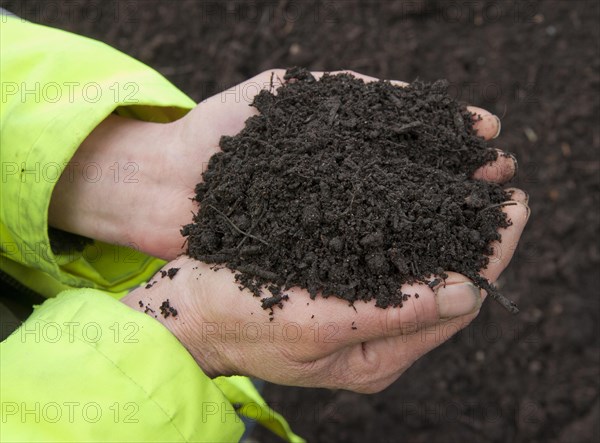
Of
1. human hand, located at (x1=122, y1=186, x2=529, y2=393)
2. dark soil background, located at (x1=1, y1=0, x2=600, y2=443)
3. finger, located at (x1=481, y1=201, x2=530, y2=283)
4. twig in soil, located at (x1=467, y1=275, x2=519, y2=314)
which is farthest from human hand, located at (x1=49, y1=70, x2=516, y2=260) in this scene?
dark soil background, located at (x1=1, y1=0, x2=600, y2=443)

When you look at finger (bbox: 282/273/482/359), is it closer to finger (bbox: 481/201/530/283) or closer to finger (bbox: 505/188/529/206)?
finger (bbox: 481/201/530/283)

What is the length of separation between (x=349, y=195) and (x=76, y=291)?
0.62m

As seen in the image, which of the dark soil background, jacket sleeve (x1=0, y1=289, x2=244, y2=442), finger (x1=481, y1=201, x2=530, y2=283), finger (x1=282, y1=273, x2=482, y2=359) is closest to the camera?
jacket sleeve (x1=0, y1=289, x2=244, y2=442)

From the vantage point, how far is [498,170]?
1.52 m

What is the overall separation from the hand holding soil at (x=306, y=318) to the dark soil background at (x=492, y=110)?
106 cm

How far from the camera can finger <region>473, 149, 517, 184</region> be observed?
1517mm

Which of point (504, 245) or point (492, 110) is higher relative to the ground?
point (504, 245)

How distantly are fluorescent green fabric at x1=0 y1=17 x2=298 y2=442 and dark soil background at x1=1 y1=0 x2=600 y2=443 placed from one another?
0.89 m

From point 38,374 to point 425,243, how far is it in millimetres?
809

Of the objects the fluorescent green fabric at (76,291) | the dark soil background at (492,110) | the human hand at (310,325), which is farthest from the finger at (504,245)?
the dark soil background at (492,110)

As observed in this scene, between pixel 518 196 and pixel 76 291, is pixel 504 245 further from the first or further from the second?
pixel 76 291

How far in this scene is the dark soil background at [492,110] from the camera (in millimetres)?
2396

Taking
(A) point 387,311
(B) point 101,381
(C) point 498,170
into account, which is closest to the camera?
(B) point 101,381

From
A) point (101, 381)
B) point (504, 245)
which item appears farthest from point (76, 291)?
point (504, 245)
